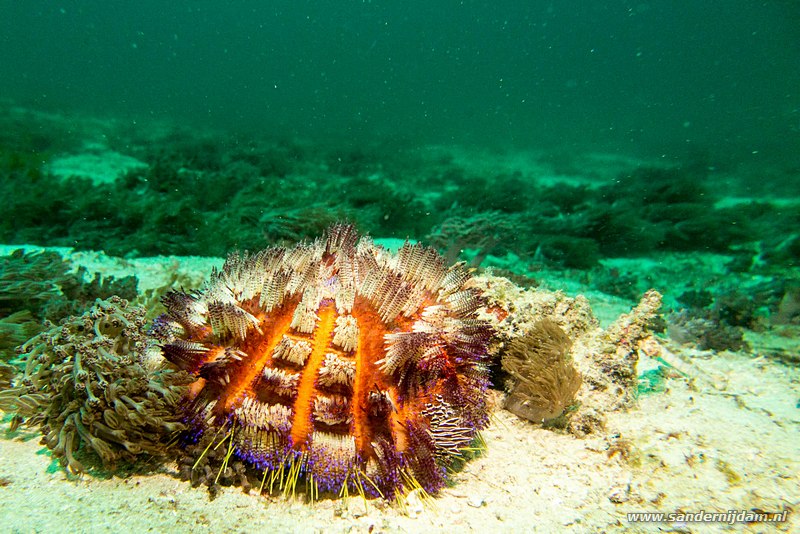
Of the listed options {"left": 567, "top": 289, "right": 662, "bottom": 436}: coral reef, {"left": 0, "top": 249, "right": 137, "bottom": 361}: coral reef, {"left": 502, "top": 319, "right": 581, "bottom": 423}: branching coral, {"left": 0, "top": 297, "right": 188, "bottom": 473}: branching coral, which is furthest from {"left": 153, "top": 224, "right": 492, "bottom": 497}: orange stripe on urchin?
{"left": 0, "top": 249, "right": 137, "bottom": 361}: coral reef

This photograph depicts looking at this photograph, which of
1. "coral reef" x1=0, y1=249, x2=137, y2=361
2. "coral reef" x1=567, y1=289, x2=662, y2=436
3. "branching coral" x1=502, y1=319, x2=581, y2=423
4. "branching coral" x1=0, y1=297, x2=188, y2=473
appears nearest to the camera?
"branching coral" x1=0, y1=297, x2=188, y2=473

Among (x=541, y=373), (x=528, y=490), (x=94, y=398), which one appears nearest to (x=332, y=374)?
(x=94, y=398)

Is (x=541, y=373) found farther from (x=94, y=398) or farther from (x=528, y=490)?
(x=94, y=398)

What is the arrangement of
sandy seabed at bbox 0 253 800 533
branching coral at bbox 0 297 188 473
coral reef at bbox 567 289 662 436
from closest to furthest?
1. sandy seabed at bbox 0 253 800 533
2. branching coral at bbox 0 297 188 473
3. coral reef at bbox 567 289 662 436

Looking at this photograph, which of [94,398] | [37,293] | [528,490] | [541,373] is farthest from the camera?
[37,293]

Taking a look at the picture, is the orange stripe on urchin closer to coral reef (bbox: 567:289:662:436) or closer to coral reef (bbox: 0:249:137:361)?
coral reef (bbox: 567:289:662:436)

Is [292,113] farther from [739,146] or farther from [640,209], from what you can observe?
[739,146]

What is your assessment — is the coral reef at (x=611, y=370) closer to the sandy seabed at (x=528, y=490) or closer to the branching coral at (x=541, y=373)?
the sandy seabed at (x=528, y=490)
